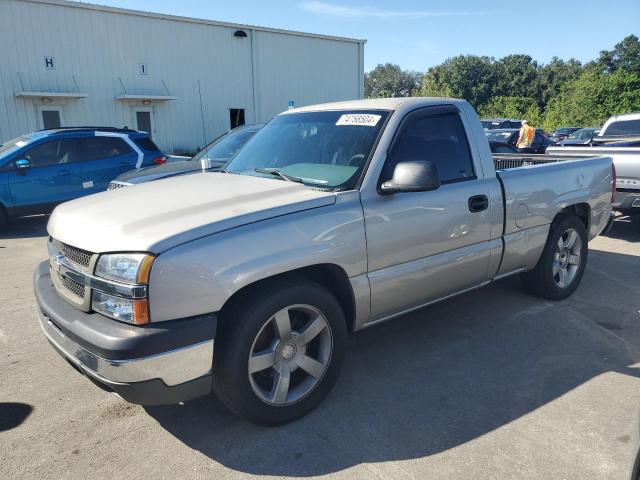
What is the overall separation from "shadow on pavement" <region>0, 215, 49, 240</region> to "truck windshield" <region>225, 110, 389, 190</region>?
20.8 ft

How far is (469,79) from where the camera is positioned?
66.4 m

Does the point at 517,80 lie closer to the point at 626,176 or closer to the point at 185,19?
the point at 185,19

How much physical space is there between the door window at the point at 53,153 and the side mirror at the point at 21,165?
9cm

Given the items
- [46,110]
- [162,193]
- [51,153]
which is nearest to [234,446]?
[162,193]

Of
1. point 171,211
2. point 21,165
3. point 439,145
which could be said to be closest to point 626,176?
point 439,145

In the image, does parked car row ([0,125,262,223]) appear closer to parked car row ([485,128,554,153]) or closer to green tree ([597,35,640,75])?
parked car row ([485,128,554,153])

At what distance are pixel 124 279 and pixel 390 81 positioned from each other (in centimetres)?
10271

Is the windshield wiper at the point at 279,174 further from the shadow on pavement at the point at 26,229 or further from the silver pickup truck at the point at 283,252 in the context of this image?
the shadow on pavement at the point at 26,229

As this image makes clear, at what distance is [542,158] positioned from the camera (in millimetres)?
6398

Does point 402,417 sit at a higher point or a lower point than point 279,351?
lower

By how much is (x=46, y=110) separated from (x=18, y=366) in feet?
57.5

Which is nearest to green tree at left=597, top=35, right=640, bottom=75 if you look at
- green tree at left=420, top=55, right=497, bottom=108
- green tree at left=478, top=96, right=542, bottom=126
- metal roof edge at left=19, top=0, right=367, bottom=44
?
green tree at left=420, top=55, right=497, bottom=108

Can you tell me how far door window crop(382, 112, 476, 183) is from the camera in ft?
11.9

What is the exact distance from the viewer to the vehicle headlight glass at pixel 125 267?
8.20 ft
